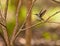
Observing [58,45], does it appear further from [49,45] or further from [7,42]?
[7,42]

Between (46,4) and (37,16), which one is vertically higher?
(37,16)

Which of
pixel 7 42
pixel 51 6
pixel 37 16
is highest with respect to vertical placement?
pixel 37 16

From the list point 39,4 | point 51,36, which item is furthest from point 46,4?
point 51,36

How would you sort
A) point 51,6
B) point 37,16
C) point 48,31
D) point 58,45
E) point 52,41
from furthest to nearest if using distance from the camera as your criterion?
point 51,6
point 48,31
point 52,41
point 58,45
point 37,16

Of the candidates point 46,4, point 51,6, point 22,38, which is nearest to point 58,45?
→ point 22,38

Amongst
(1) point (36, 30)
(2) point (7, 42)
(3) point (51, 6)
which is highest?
(2) point (7, 42)

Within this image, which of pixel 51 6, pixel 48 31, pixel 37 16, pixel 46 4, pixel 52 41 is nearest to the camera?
pixel 37 16

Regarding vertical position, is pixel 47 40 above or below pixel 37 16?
below

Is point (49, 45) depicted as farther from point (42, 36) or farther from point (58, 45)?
point (42, 36)

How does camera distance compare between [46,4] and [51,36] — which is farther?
[46,4]
